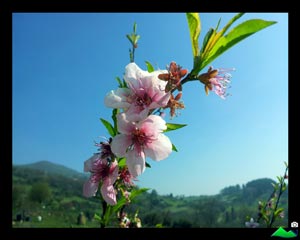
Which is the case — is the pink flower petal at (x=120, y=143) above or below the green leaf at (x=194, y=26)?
below

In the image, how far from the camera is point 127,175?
611 mm

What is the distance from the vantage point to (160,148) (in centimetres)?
53

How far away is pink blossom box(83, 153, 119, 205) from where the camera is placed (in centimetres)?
56

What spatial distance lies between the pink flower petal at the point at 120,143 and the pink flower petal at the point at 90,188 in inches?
3.8

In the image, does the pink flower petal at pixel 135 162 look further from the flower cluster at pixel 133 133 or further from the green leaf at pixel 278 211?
the green leaf at pixel 278 211

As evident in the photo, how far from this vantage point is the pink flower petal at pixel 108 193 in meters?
0.55

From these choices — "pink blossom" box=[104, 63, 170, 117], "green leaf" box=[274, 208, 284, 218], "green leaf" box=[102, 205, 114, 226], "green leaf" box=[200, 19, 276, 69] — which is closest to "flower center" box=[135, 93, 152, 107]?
"pink blossom" box=[104, 63, 170, 117]
